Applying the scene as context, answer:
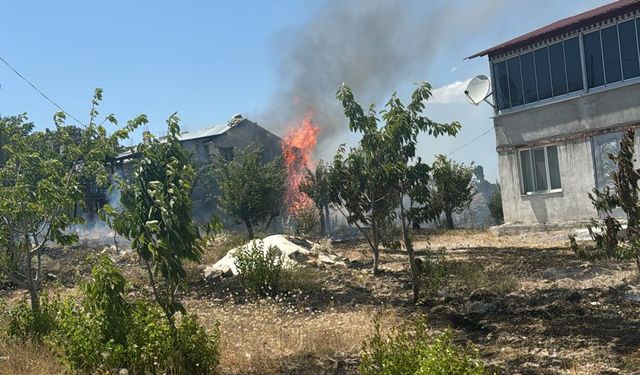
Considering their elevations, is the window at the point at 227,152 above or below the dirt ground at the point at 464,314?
above

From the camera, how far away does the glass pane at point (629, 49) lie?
1447cm

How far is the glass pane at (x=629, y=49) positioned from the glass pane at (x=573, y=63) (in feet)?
3.83

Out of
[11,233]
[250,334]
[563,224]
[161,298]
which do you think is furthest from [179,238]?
[563,224]

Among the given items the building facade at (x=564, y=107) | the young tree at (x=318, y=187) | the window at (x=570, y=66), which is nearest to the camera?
the window at (x=570, y=66)

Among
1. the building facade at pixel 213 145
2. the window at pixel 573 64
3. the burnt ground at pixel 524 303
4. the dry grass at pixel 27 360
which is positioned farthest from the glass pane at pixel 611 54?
the building facade at pixel 213 145

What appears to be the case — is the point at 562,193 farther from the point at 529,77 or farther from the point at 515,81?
the point at 515,81

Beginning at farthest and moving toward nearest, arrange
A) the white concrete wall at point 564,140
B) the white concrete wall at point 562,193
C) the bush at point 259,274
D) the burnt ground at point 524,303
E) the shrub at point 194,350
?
1. the white concrete wall at point 562,193
2. the white concrete wall at point 564,140
3. the bush at point 259,274
4. the burnt ground at point 524,303
5. the shrub at point 194,350

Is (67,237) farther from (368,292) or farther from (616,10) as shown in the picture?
(616,10)

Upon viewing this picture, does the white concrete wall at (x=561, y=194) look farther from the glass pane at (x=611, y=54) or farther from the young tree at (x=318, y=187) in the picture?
the young tree at (x=318, y=187)

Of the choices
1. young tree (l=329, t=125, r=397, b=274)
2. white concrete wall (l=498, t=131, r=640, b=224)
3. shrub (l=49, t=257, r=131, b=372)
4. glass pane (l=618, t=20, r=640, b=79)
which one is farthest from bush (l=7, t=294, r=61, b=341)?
glass pane (l=618, t=20, r=640, b=79)

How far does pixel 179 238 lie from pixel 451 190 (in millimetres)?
19914

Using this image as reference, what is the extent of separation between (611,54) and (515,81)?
297 centimetres

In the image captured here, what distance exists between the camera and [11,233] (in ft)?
22.7

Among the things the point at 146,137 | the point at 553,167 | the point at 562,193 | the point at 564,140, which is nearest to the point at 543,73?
the point at 564,140
